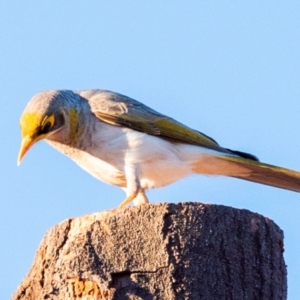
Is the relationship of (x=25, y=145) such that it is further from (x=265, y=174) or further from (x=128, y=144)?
(x=265, y=174)

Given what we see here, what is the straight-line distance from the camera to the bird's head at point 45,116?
23.5 feet

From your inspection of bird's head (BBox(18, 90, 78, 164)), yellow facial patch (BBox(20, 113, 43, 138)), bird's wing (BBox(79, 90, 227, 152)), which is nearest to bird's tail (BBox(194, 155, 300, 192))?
bird's wing (BBox(79, 90, 227, 152))

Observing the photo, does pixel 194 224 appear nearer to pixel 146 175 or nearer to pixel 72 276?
pixel 72 276

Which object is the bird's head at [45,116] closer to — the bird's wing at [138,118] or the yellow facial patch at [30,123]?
the yellow facial patch at [30,123]

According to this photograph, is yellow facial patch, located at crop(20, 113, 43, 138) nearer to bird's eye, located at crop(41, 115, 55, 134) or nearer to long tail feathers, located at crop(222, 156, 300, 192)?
bird's eye, located at crop(41, 115, 55, 134)

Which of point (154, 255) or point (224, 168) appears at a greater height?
point (224, 168)

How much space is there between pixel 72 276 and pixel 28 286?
484 millimetres

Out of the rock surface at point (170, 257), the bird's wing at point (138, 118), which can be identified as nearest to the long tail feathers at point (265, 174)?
the bird's wing at point (138, 118)

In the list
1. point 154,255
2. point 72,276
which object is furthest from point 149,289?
point 72,276

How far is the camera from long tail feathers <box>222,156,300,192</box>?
26.0 feet

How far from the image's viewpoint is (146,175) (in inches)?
302

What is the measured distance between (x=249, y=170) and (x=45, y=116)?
7.28 feet

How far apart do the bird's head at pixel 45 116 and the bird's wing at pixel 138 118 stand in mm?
281

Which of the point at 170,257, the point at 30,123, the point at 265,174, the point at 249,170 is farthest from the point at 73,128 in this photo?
the point at 170,257
